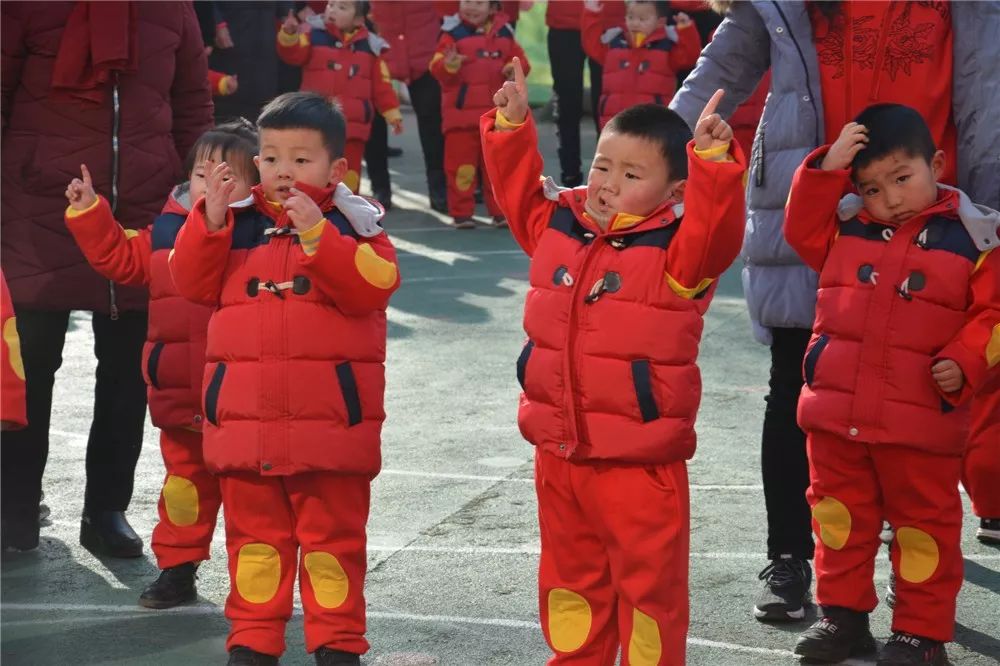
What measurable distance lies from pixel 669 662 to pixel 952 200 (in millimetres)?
1508

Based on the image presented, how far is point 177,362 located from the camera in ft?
17.9

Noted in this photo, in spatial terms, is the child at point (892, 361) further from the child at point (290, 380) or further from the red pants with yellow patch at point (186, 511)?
the red pants with yellow patch at point (186, 511)

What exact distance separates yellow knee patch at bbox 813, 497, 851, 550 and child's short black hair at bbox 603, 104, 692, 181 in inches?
44.7

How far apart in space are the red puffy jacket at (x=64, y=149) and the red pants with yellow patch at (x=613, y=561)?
2071 mm

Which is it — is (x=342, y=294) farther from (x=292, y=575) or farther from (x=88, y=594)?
(x=88, y=594)

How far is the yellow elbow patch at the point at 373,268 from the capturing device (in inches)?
182

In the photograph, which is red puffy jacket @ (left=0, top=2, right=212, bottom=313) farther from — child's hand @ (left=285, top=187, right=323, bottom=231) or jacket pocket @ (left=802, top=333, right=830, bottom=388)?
jacket pocket @ (left=802, top=333, right=830, bottom=388)

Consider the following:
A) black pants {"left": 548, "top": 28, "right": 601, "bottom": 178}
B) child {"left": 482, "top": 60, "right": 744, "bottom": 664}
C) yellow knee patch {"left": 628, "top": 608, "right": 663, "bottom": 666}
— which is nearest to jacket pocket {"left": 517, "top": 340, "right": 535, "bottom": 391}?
child {"left": 482, "top": 60, "right": 744, "bottom": 664}

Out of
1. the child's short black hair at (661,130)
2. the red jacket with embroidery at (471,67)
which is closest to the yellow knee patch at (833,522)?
the child's short black hair at (661,130)

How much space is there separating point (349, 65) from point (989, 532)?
26.1 ft

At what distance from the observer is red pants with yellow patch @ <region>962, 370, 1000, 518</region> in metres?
5.98

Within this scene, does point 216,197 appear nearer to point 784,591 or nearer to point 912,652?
point 784,591

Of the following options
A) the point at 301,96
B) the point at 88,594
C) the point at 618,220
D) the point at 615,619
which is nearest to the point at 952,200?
the point at 618,220

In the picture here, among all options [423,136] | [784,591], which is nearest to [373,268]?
[784,591]
